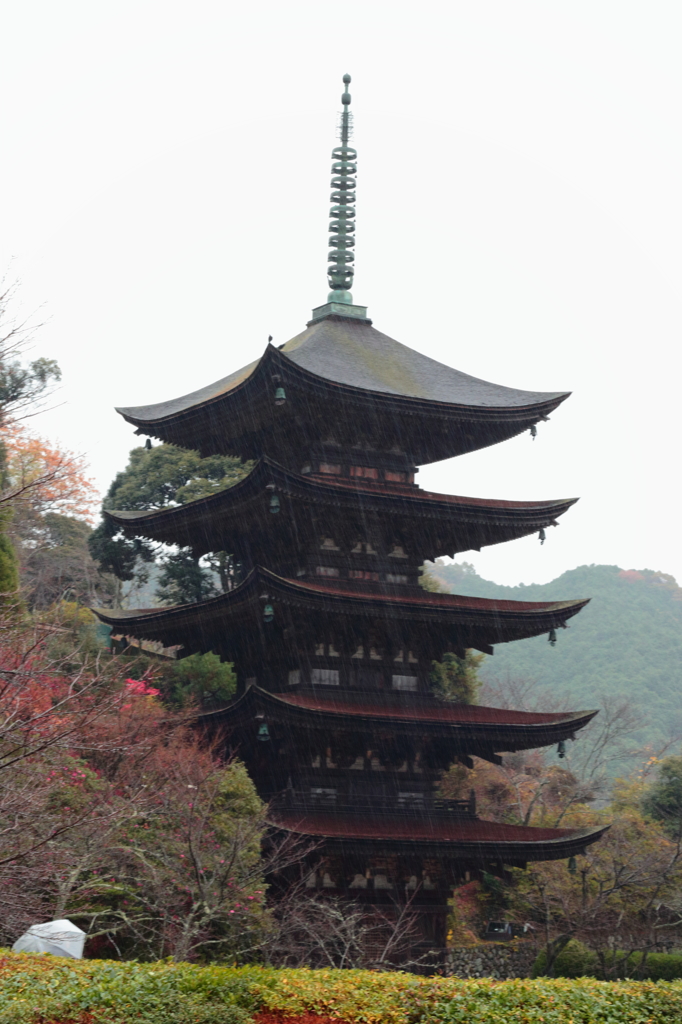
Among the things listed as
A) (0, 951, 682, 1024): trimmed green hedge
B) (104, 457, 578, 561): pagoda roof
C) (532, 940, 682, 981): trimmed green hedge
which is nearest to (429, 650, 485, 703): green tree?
(532, 940, 682, 981): trimmed green hedge

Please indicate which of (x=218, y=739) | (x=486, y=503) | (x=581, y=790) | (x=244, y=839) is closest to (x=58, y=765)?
(x=244, y=839)

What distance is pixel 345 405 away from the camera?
Answer: 24766mm

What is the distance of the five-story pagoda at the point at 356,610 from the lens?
2294cm

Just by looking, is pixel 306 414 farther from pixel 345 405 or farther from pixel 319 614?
pixel 319 614

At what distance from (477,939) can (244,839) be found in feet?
60.8

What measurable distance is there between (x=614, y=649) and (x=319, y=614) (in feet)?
233

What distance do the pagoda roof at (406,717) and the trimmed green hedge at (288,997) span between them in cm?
742

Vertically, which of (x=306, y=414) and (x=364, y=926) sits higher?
(x=306, y=414)

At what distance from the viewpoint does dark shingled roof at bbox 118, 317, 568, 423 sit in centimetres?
2564

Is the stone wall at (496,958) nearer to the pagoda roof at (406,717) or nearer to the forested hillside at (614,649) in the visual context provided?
the pagoda roof at (406,717)

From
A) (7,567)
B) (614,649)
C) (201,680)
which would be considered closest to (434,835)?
Answer: (7,567)

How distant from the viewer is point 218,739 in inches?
959

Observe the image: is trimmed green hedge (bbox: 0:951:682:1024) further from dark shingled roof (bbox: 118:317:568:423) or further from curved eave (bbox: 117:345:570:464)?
dark shingled roof (bbox: 118:317:568:423)

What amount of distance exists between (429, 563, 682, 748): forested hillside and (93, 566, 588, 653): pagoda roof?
50060 millimetres
